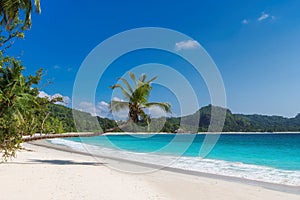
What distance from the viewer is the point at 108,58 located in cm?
862

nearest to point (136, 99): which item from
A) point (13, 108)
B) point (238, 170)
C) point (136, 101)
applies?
point (136, 101)

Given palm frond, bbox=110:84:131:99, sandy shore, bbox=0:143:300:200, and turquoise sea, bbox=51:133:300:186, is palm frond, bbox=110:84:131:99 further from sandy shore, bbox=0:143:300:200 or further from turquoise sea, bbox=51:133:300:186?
turquoise sea, bbox=51:133:300:186

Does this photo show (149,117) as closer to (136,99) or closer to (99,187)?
(136,99)

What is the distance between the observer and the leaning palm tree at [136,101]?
→ 10.8m

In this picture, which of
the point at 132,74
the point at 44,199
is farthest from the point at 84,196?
the point at 132,74

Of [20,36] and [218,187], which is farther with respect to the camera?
[218,187]

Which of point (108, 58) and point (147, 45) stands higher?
point (147, 45)

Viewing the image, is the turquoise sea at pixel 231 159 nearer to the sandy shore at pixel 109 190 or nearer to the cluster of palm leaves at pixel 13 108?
the sandy shore at pixel 109 190

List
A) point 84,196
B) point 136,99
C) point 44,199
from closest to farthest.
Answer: point 44,199 → point 84,196 → point 136,99

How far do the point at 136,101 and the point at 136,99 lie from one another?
0.27ft

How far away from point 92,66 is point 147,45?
241cm

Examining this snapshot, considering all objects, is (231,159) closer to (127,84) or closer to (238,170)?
(238,170)

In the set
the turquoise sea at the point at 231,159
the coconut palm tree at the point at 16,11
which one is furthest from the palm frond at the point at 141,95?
the coconut palm tree at the point at 16,11

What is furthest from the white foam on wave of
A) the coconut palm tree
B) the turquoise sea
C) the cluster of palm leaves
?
the coconut palm tree
